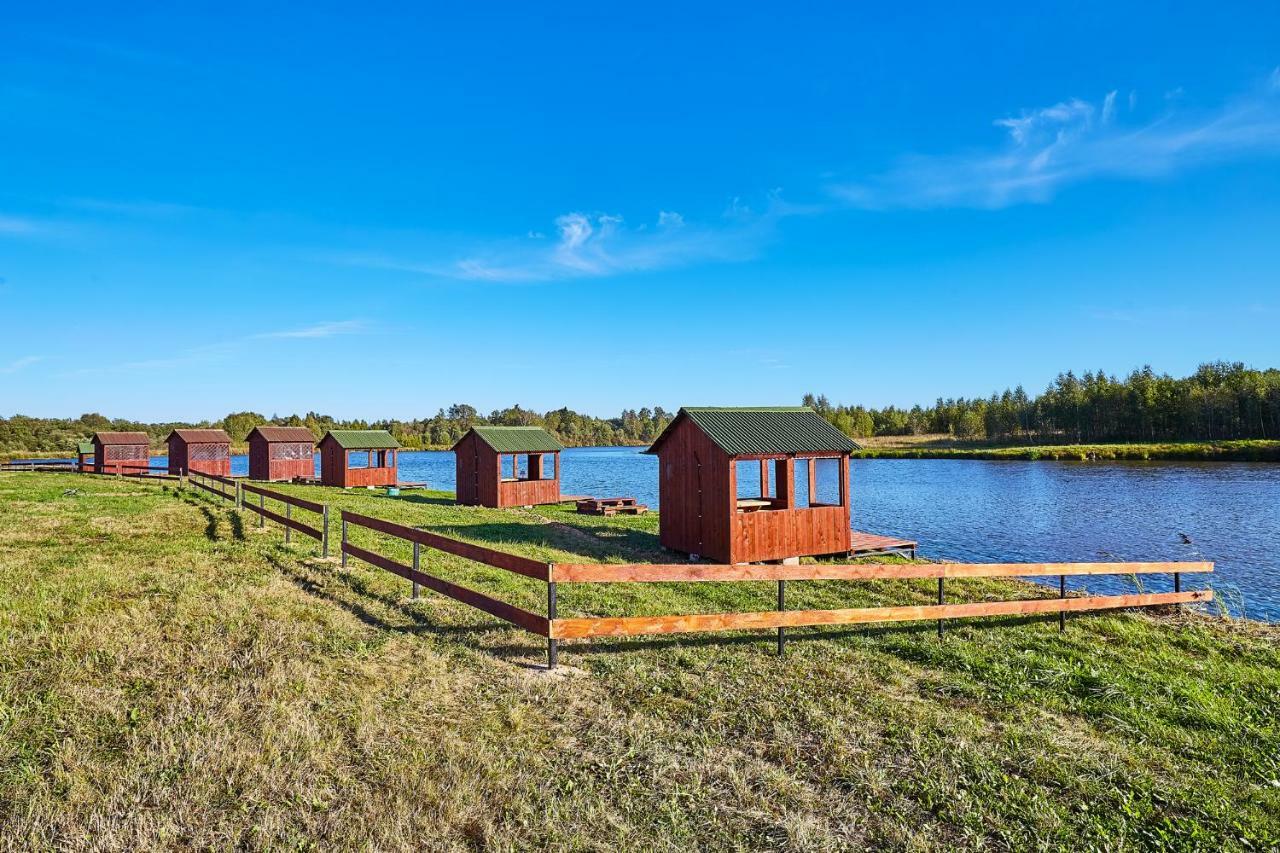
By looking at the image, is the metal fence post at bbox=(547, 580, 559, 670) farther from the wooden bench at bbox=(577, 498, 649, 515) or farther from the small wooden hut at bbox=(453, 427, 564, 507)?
the small wooden hut at bbox=(453, 427, 564, 507)

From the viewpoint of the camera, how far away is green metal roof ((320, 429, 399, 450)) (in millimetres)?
41438

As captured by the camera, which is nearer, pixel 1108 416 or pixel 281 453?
pixel 281 453

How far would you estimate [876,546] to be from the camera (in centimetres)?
1959

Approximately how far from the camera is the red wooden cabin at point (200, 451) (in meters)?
49.9

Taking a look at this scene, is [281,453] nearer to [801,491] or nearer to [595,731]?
[801,491]

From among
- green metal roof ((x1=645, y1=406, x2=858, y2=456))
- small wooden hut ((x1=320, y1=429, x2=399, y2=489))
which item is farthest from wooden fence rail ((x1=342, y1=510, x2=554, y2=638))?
small wooden hut ((x1=320, y1=429, x2=399, y2=489))

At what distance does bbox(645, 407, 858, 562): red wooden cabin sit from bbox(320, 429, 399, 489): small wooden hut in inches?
1107

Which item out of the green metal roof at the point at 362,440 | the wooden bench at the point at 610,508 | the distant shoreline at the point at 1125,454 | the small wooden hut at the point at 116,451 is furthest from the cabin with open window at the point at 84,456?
the wooden bench at the point at 610,508

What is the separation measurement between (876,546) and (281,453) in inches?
1696

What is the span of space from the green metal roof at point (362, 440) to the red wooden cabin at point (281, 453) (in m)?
7.66

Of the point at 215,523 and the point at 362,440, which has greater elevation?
the point at 362,440

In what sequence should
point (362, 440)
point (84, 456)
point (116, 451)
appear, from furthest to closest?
point (84, 456) < point (116, 451) < point (362, 440)

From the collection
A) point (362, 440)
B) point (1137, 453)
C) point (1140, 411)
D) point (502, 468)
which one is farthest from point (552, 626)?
point (1140, 411)

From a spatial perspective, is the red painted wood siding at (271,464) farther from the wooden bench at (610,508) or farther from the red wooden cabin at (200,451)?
the wooden bench at (610,508)
